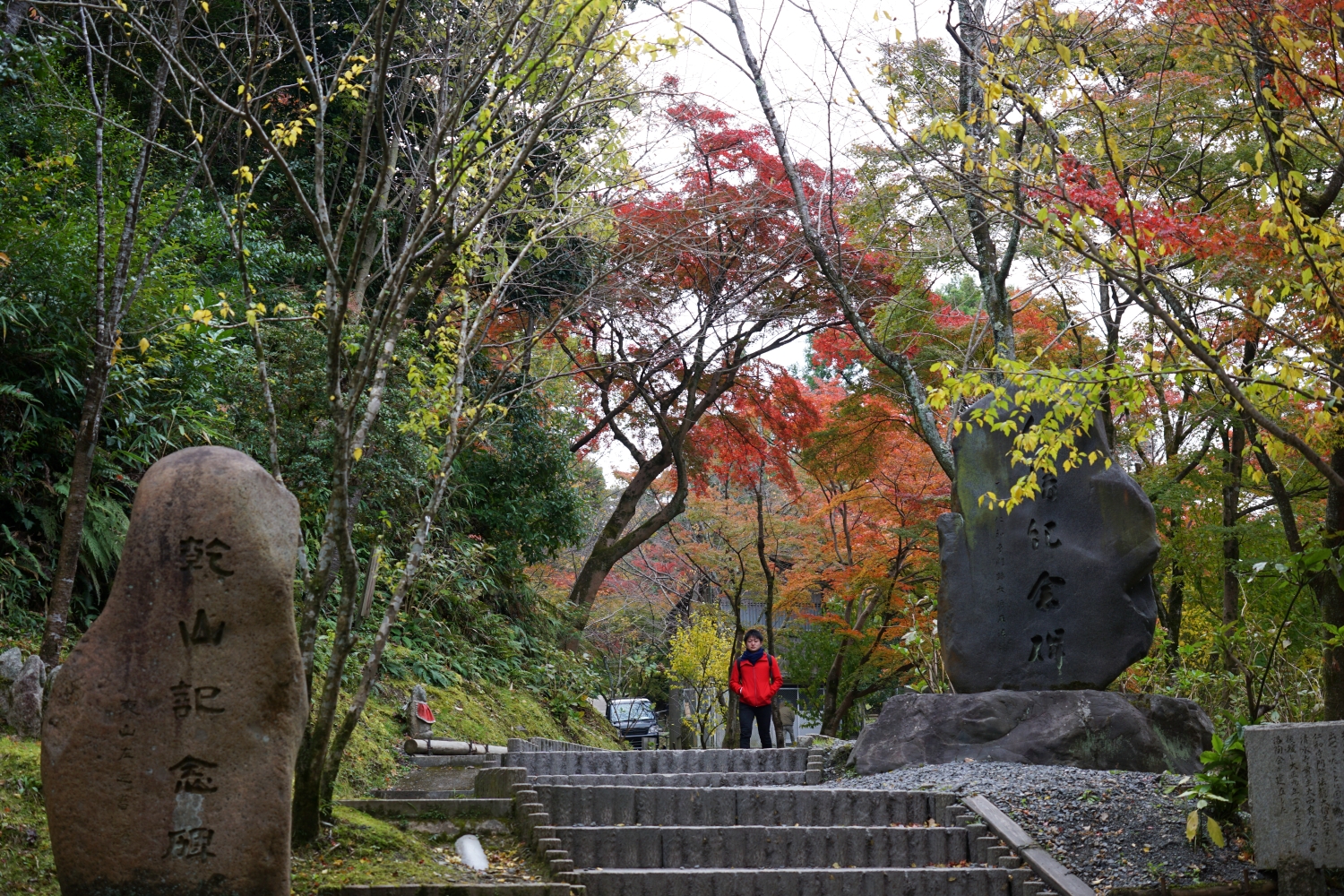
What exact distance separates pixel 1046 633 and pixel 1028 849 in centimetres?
303

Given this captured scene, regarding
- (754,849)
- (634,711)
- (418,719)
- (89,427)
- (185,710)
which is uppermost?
(89,427)

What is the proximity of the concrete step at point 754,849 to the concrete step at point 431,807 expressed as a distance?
0.47m

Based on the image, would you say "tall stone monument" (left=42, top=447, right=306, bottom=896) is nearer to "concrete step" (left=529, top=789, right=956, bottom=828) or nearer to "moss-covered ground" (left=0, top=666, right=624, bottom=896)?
"moss-covered ground" (left=0, top=666, right=624, bottom=896)

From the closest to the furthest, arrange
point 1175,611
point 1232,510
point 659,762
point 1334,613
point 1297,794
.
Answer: point 1297,794, point 1334,613, point 659,762, point 1232,510, point 1175,611

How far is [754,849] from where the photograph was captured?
18.9ft

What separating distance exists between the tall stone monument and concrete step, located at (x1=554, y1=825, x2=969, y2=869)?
2.33 meters

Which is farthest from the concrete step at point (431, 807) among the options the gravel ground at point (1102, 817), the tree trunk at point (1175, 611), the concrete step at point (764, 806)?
the tree trunk at point (1175, 611)

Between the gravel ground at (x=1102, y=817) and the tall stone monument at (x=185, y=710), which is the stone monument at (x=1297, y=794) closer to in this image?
the gravel ground at (x=1102, y=817)

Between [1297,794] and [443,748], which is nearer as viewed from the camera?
[1297,794]

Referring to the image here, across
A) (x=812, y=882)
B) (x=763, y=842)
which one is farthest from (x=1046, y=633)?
Result: (x=812, y=882)

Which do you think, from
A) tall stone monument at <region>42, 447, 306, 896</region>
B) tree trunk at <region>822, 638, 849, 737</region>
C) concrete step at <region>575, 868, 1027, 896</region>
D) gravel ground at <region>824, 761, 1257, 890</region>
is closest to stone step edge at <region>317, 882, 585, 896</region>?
concrete step at <region>575, 868, 1027, 896</region>

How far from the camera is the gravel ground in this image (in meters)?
5.27

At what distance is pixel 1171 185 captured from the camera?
421 inches

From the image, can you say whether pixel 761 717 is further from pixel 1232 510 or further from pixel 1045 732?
pixel 1232 510
